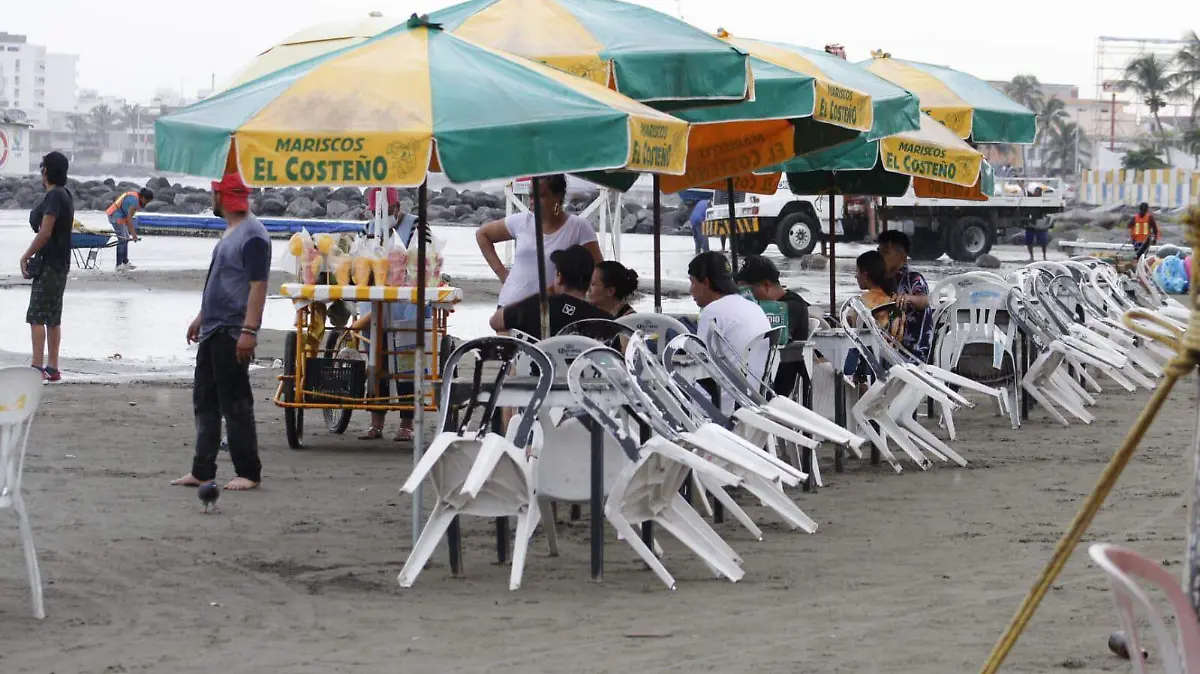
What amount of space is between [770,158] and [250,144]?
450 centimetres

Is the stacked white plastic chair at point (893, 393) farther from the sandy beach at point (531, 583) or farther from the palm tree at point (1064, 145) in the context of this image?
the palm tree at point (1064, 145)

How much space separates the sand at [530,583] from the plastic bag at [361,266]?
103cm

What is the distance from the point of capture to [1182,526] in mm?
7227

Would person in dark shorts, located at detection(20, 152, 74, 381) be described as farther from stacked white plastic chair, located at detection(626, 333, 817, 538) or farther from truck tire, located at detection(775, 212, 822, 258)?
truck tire, located at detection(775, 212, 822, 258)

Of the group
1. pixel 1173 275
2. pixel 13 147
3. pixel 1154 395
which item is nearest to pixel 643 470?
pixel 1154 395

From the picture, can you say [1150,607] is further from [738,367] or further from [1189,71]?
[1189,71]

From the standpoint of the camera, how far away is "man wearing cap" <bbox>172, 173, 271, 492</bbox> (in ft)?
25.4

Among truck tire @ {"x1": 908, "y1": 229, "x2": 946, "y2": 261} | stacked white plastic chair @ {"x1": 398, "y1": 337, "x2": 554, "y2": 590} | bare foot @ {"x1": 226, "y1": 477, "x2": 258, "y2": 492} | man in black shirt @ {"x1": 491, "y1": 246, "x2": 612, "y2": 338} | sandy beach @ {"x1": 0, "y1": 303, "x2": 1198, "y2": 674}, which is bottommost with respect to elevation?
sandy beach @ {"x1": 0, "y1": 303, "x2": 1198, "y2": 674}

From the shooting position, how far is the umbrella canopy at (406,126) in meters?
5.90

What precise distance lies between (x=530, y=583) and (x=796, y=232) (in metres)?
27.0

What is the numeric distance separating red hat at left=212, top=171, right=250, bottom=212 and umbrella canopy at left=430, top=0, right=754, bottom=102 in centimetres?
142

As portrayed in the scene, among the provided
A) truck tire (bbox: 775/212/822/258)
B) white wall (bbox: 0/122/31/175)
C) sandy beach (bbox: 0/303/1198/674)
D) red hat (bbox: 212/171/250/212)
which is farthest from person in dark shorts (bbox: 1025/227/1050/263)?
red hat (bbox: 212/171/250/212)

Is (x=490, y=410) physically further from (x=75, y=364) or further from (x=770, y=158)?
(x=75, y=364)

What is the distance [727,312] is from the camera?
8.02 meters
